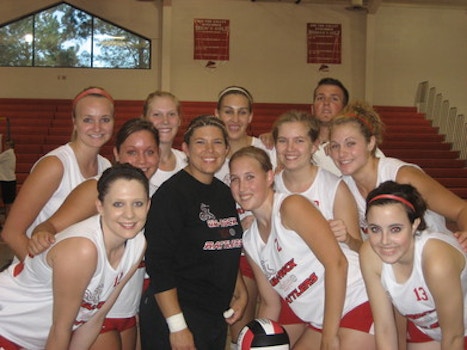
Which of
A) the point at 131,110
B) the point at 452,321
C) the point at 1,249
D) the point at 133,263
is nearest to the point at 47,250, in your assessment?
the point at 133,263

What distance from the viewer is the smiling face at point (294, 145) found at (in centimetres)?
344

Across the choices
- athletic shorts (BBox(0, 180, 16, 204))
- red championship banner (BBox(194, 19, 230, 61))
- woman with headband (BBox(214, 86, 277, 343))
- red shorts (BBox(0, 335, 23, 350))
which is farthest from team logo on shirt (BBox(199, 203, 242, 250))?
red championship banner (BBox(194, 19, 230, 61))

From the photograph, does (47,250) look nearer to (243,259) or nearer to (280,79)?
(243,259)

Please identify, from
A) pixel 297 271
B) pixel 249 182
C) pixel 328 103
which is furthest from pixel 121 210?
pixel 328 103

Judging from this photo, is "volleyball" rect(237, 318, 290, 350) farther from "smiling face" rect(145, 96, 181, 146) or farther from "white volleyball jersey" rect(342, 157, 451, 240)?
"smiling face" rect(145, 96, 181, 146)

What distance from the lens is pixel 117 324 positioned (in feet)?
11.6

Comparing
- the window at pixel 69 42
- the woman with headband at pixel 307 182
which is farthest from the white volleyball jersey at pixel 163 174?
the window at pixel 69 42

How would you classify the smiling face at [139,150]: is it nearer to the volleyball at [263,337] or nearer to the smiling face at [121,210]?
the smiling face at [121,210]

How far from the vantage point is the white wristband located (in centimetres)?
303

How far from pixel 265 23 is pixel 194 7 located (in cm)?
265

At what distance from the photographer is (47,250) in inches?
110

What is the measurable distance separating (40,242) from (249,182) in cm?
128

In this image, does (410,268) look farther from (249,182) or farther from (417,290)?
(249,182)

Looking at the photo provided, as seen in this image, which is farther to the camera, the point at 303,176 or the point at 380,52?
the point at 380,52
